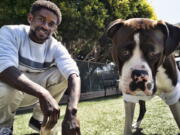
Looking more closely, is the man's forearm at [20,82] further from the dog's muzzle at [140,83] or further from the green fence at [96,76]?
the green fence at [96,76]

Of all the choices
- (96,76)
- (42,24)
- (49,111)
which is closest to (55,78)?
(42,24)

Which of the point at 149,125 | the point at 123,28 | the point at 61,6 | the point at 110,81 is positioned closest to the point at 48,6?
the point at 123,28

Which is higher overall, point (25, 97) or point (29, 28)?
point (29, 28)

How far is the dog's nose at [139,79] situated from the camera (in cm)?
224

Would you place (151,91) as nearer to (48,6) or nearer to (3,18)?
(48,6)

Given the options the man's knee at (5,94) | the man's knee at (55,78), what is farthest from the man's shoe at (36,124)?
the man's knee at (5,94)

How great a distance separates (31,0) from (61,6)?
972 millimetres

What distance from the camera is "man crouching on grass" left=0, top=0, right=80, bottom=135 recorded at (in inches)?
95.3

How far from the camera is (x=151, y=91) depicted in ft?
7.92

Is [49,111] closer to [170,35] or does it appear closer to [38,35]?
[38,35]

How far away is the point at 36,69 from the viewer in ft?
10.0

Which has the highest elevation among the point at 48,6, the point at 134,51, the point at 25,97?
the point at 48,6

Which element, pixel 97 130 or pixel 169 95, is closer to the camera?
pixel 169 95

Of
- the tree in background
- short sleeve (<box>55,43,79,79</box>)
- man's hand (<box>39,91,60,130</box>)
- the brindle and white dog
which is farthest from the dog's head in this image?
the tree in background
